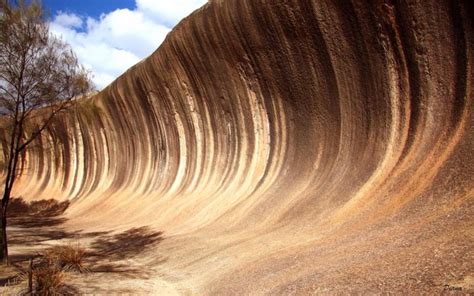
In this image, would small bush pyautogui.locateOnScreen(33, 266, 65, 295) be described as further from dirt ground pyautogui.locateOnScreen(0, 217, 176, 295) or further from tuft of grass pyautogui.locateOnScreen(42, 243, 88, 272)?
tuft of grass pyautogui.locateOnScreen(42, 243, 88, 272)

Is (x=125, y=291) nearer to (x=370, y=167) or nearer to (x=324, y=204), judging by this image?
(x=324, y=204)

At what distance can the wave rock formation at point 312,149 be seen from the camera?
212 inches

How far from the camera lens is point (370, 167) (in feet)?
26.1

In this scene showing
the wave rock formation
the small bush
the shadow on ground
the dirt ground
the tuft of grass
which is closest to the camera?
the wave rock formation

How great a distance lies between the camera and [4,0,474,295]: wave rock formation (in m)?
5.38

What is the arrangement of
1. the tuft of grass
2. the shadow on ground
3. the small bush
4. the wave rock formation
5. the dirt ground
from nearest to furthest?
1. the wave rock formation
2. the small bush
3. the dirt ground
4. the tuft of grass
5. the shadow on ground

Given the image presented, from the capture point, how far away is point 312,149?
33.0ft

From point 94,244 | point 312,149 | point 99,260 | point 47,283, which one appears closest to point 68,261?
point 99,260

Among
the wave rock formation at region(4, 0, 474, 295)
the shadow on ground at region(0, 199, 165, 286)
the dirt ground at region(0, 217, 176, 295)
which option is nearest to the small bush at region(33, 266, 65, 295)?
the dirt ground at region(0, 217, 176, 295)

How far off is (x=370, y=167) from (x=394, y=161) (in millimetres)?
514

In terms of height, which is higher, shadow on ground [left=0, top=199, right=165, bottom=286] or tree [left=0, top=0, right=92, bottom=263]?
tree [left=0, top=0, right=92, bottom=263]

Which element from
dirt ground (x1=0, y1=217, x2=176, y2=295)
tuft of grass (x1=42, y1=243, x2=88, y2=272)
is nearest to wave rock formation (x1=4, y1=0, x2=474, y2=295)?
dirt ground (x1=0, y1=217, x2=176, y2=295)

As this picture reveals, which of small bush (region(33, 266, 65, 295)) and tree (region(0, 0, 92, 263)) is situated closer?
small bush (region(33, 266, 65, 295))

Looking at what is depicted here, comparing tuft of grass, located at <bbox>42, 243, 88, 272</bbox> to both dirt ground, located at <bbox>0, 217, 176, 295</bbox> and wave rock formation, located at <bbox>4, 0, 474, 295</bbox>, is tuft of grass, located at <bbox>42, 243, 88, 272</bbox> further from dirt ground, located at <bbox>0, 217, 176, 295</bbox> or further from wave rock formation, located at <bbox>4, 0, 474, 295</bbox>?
wave rock formation, located at <bbox>4, 0, 474, 295</bbox>
